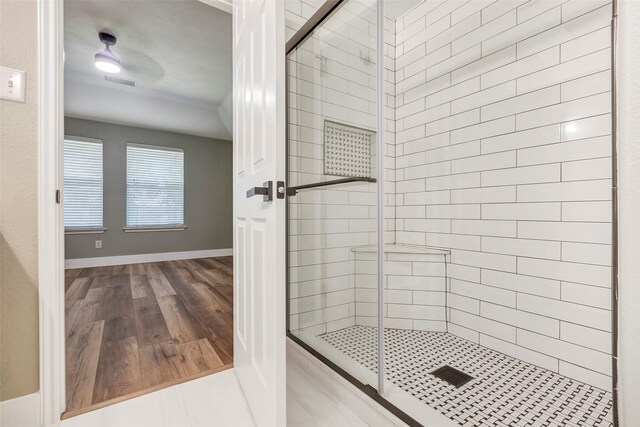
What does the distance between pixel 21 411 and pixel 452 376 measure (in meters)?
1.91

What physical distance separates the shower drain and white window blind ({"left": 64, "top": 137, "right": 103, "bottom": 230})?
17.2 feet

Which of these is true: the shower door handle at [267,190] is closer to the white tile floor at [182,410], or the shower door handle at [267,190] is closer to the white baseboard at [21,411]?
the white tile floor at [182,410]

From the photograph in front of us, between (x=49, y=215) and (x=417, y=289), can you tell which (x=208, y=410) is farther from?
(x=417, y=289)

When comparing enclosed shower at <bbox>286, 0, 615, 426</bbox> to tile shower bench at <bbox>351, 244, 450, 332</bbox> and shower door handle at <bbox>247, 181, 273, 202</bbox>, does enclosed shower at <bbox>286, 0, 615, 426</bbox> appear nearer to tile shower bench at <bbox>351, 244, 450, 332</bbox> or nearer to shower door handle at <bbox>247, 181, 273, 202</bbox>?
tile shower bench at <bbox>351, 244, 450, 332</bbox>

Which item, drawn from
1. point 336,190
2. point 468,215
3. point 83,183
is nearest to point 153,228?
point 83,183

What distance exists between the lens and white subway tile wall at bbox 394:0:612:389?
1.41 meters

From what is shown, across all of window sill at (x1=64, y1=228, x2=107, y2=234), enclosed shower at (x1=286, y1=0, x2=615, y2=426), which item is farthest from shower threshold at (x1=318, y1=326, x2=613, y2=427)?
window sill at (x1=64, y1=228, x2=107, y2=234)

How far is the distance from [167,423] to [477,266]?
191cm

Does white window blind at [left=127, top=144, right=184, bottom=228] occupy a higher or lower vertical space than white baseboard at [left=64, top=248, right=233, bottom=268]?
higher

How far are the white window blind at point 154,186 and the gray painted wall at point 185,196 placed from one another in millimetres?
97

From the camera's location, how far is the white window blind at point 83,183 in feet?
14.2

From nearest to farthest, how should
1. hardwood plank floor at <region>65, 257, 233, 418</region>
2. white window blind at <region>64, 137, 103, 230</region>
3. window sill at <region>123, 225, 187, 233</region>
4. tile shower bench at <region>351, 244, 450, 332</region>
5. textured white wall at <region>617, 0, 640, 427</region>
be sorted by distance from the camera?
textured white wall at <region>617, 0, 640, 427</region>, hardwood plank floor at <region>65, 257, 233, 418</region>, tile shower bench at <region>351, 244, 450, 332</region>, white window blind at <region>64, 137, 103, 230</region>, window sill at <region>123, 225, 187, 233</region>

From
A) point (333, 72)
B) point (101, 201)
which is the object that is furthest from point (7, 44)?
point (101, 201)

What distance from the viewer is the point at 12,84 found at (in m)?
1.10
